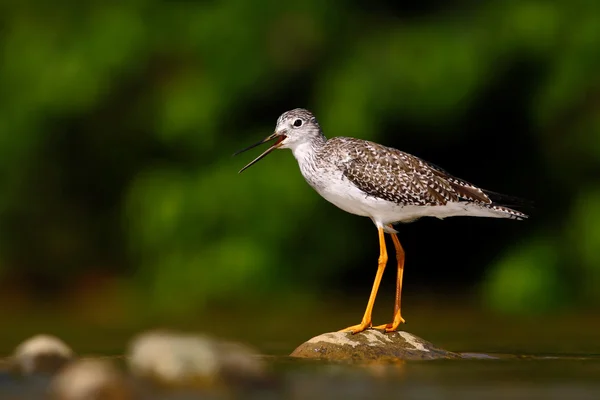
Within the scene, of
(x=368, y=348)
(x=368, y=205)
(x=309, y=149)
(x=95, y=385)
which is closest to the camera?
(x=95, y=385)

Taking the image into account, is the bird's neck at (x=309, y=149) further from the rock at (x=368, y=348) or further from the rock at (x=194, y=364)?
the rock at (x=194, y=364)

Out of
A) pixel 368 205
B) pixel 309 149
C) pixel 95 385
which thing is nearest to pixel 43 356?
pixel 95 385

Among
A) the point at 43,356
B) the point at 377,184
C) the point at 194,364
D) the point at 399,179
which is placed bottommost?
the point at 194,364

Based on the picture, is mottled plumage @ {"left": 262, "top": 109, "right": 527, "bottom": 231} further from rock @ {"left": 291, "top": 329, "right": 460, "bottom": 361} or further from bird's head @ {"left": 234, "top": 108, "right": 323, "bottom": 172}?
rock @ {"left": 291, "top": 329, "right": 460, "bottom": 361}

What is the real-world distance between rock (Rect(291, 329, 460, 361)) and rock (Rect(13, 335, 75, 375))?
86.5 inches

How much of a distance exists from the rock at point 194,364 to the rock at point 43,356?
1688mm

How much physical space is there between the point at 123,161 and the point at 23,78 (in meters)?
2.19

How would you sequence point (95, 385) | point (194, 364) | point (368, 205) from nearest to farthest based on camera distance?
point (95, 385) < point (194, 364) < point (368, 205)

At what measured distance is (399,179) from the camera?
1186cm

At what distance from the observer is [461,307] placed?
59.9 ft

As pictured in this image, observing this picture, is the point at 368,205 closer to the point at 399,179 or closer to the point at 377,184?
the point at 377,184

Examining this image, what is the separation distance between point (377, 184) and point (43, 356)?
3.55 metres

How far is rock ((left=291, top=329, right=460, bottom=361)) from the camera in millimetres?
11328

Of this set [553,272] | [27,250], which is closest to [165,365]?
[553,272]
